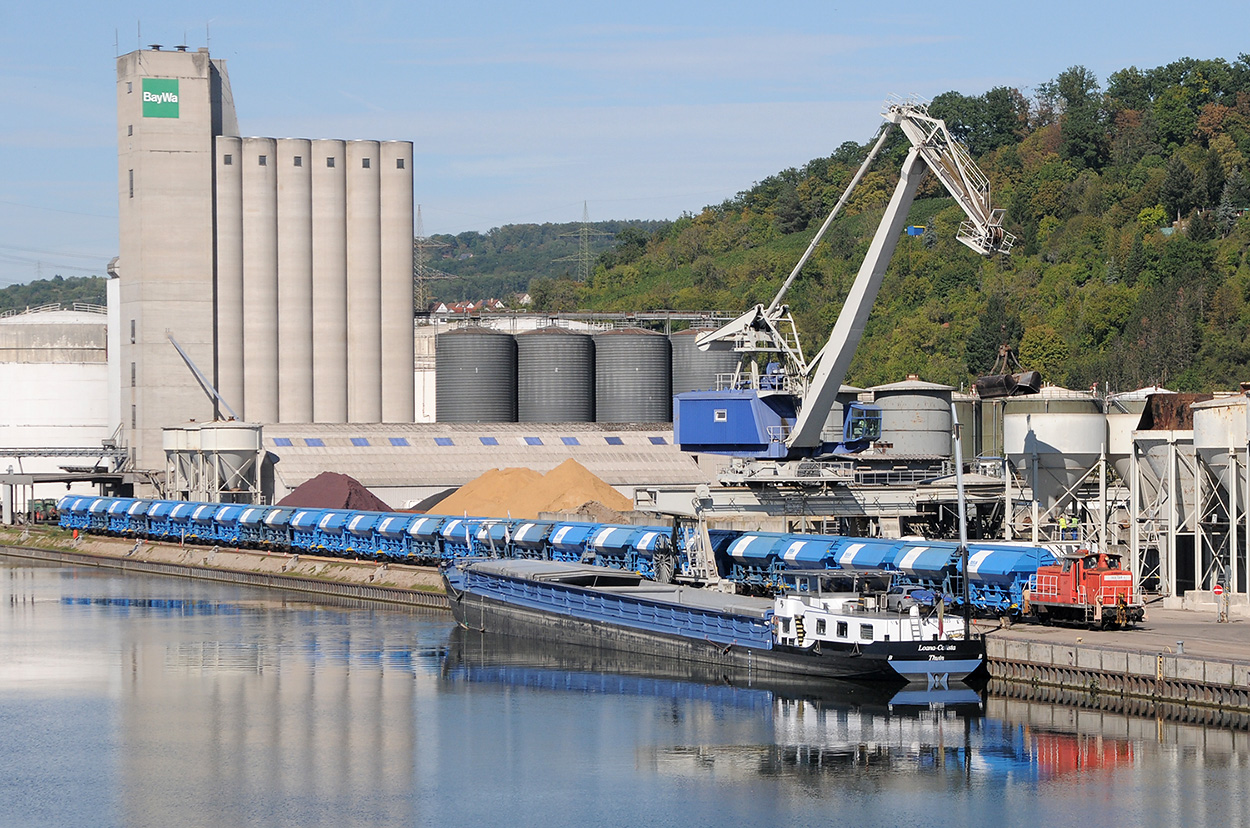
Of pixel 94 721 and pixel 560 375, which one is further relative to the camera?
pixel 560 375

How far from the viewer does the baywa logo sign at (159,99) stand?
118 m

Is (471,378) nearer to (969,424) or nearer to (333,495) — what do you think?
(333,495)

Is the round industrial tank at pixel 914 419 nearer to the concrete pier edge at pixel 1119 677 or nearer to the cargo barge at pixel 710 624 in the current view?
the cargo barge at pixel 710 624

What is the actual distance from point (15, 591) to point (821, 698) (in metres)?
52.5

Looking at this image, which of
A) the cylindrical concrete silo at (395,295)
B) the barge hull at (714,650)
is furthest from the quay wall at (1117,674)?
the cylindrical concrete silo at (395,295)

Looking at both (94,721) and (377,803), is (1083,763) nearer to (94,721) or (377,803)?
(377,803)

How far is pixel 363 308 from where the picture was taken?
121688 mm

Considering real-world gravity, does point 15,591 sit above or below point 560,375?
below

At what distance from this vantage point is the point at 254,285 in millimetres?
119312

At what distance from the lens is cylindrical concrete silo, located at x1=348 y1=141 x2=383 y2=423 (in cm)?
12169

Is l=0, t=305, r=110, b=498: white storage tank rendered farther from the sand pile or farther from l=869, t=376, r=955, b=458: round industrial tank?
l=869, t=376, r=955, b=458: round industrial tank

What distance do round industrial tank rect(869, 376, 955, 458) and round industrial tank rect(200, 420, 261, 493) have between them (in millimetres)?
44621

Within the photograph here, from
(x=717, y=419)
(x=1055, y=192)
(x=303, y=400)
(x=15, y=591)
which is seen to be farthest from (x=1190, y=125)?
(x=15, y=591)

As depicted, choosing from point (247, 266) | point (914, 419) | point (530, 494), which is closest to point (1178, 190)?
point (914, 419)
